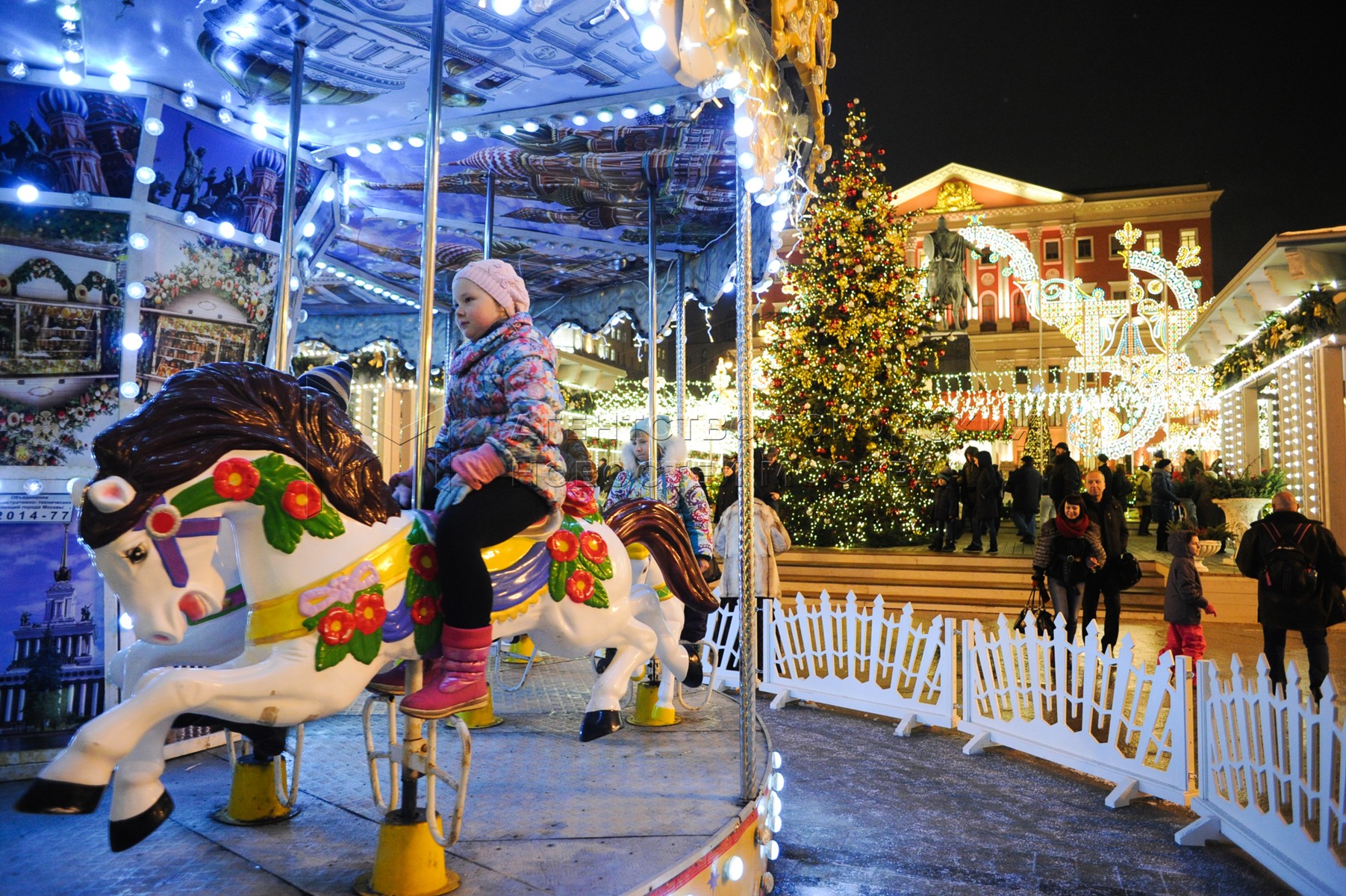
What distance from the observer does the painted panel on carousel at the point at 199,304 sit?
4.55 metres

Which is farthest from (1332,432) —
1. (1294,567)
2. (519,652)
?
(519,652)

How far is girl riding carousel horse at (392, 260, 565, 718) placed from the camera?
9.10 feet

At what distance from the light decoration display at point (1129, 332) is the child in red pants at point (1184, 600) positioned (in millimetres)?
13920

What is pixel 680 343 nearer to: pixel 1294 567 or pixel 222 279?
pixel 222 279

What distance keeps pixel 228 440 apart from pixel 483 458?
0.72 meters

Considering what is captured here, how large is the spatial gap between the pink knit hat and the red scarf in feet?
16.9

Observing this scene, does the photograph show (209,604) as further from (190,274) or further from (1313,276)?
(1313,276)

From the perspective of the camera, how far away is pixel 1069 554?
6.84 meters

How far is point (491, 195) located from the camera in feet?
20.1

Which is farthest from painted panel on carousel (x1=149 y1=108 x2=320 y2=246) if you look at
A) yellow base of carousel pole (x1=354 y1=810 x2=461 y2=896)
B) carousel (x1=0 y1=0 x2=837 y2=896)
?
yellow base of carousel pole (x1=354 y1=810 x2=461 y2=896)

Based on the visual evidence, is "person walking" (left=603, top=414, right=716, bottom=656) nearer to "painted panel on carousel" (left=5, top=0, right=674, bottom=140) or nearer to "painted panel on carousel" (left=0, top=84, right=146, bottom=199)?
"painted panel on carousel" (left=5, top=0, right=674, bottom=140)

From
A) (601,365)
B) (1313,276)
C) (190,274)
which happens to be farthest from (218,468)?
(601,365)

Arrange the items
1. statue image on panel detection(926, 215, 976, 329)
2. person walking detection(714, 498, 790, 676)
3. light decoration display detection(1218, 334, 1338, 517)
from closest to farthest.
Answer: person walking detection(714, 498, 790, 676)
light decoration display detection(1218, 334, 1338, 517)
statue image on panel detection(926, 215, 976, 329)

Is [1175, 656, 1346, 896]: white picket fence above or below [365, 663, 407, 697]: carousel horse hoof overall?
below
